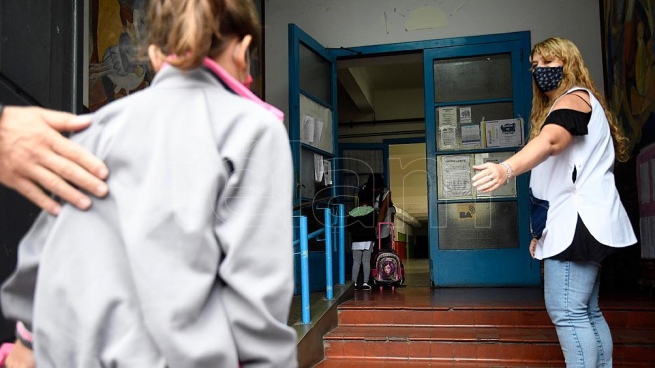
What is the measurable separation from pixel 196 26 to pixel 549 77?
1.76 m

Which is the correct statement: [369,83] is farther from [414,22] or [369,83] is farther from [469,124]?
[469,124]

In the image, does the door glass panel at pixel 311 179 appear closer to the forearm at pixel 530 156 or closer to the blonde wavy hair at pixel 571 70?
the blonde wavy hair at pixel 571 70

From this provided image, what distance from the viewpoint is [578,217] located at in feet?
6.44

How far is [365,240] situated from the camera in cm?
612

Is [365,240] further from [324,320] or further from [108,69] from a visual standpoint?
[108,69]

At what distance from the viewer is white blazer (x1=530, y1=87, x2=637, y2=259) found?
1.95 meters

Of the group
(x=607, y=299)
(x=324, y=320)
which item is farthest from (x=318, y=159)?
(x=607, y=299)

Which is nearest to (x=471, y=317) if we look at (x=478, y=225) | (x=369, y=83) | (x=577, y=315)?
(x=478, y=225)

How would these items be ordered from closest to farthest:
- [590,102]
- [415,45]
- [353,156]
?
[590,102] → [415,45] → [353,156]

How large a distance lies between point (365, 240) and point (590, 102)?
423cm

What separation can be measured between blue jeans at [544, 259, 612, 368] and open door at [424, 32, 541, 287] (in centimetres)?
362

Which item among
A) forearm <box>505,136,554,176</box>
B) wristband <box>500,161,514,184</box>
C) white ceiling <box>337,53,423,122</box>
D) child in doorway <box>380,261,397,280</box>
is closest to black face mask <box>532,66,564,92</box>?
forearm <box>505,136,554,176</box>

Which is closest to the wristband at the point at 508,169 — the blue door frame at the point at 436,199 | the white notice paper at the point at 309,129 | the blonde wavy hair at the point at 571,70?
the blonde wavy hair at the point at 571,70

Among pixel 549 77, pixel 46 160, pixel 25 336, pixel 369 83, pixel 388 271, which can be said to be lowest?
pixel 388 271
